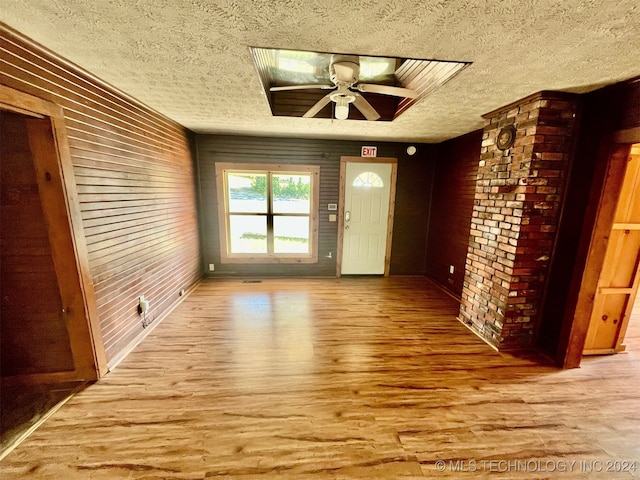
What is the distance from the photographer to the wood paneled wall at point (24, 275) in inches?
65.0

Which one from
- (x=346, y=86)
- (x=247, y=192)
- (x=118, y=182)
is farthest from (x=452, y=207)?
(x=118, y=182)

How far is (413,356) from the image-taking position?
2432 mm

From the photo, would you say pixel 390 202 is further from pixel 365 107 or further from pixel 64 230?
pixel 64 230

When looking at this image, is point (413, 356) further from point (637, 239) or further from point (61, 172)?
→ point (61, 172)

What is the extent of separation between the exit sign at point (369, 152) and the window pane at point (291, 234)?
4.90 feet

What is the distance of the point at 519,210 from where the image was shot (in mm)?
2320

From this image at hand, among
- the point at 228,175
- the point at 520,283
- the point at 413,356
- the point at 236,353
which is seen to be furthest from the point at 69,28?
the point at 520,283

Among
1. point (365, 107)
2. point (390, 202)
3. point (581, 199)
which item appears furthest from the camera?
point (390, 202)

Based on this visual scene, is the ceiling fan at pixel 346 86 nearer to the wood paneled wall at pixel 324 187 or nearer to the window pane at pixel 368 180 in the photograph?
the wood paneled wall at pixel 324 187

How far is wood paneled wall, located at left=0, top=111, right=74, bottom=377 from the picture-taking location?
65.0 inches

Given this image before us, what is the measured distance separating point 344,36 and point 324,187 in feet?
9.80

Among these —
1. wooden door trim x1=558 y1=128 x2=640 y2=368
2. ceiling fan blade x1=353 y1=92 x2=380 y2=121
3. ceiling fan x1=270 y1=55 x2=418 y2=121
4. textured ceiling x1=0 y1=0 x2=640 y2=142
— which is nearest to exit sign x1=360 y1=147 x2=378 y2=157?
ceiling fan blade x1=353 y1=92 x2=380 y2=121

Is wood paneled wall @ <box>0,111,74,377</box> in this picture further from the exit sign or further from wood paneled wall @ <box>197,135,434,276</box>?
the exit sign

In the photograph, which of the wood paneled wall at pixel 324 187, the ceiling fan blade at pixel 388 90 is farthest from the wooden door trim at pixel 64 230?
the wood paneled wall at pixel 324 187
